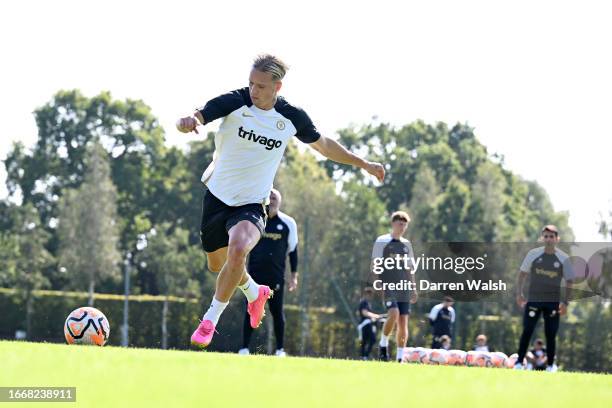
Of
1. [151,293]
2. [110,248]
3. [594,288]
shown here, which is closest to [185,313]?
[110,248]

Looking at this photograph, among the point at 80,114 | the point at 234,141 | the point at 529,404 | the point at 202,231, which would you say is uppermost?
the point at 80,114

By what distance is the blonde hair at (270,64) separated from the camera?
8.86 meters

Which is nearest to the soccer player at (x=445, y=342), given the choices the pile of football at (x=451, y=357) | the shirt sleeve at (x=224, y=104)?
the pile of football at (x=451, y=357)

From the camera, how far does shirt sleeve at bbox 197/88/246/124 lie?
859 cm

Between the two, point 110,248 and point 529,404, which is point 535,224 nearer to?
point 110,248

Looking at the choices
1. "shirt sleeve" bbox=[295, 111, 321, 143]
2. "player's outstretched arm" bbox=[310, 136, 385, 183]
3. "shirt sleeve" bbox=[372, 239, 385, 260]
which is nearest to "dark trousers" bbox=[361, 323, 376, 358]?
"shirt sleeve" bbox=[372, 239, 385, 260]

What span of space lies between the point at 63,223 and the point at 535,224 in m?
30.4

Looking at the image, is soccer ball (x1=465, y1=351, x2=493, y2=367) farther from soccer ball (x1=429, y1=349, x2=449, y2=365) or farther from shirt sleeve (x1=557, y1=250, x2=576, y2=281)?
shirt sleeve (x1=557, y1=250, x2=576, y2=281)

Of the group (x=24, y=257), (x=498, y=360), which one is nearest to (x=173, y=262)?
(x=24, y=257)

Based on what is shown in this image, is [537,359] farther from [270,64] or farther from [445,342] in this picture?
[270,64]

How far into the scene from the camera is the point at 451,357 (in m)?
23.5

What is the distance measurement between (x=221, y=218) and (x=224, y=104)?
37.1 inches

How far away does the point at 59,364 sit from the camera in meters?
6.43

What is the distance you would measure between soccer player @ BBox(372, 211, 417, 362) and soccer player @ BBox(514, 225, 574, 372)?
4.96ft
